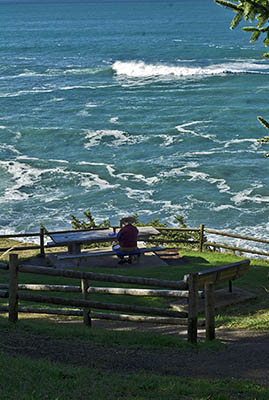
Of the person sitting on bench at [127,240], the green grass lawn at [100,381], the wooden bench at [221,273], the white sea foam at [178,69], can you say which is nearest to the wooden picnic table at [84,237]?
the person sitting on bench at [127,240]

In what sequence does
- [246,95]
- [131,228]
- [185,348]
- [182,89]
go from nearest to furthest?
[185,348] → [131,228] → [246,95] → [182,89]

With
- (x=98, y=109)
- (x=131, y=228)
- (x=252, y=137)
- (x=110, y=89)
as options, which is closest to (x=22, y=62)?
(x=110, y=89)

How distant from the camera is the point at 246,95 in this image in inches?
2216

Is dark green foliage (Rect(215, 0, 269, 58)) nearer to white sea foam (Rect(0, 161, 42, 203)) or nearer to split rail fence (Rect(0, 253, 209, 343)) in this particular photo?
split rail fence (Rect(0, 253, 209, 343))

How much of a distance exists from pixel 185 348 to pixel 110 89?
54332 mm

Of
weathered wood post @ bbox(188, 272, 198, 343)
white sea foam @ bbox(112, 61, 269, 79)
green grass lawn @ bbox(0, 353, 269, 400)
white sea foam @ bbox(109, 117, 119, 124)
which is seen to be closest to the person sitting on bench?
weathered wood post @ bbox(188, 272, 198, 343)

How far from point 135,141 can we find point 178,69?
112 feet

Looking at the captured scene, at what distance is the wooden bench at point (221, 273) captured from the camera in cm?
1142

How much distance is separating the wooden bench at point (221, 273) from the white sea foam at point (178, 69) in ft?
192

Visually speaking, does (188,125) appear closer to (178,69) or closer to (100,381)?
(178,69)

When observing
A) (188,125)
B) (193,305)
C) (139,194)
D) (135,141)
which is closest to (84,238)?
(193,305)

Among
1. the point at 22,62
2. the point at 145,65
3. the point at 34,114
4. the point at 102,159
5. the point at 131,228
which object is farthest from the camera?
the point at 22,62

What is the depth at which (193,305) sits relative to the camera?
8875mm

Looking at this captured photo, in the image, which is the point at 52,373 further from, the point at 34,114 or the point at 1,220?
the point at 34,114
